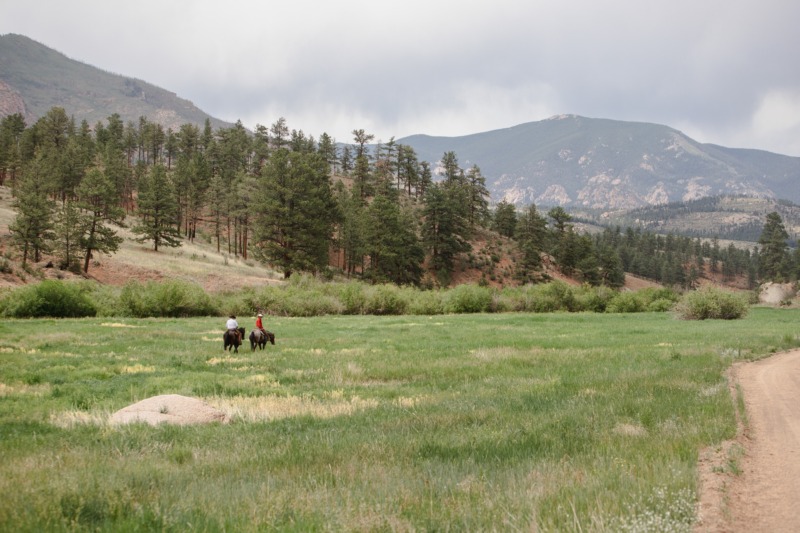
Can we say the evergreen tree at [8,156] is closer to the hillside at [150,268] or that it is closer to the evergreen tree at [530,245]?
the hillside at [150,268]

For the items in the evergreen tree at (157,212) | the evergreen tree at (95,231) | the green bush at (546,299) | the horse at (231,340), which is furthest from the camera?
the evergreen tree at (157,212)

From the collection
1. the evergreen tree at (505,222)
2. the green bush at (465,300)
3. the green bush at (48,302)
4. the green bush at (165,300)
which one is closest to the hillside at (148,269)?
the green bush at (165,300)

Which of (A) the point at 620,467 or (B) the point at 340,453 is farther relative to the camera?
(B) the point at 340,453

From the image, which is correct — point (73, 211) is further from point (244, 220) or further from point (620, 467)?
point (620, 467)

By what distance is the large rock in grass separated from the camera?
916 cm

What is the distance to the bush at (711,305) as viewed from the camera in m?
45.8

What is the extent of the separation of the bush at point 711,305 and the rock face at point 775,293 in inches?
2315

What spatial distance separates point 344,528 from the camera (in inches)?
174

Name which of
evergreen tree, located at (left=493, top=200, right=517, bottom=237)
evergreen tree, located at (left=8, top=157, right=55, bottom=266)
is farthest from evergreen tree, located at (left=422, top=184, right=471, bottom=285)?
evergreen tree, located at (left=8, top=157, right=55, bottom=266)

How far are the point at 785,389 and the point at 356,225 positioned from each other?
266ft

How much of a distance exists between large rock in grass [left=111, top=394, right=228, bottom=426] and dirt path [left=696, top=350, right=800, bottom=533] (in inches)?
324

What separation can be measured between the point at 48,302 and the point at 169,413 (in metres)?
35.7

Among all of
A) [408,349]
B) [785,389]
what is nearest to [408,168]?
[408,349]

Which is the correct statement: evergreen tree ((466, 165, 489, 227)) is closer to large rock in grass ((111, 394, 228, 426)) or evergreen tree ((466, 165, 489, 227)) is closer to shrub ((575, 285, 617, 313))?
shrub ((575, 285, 617, 313))
